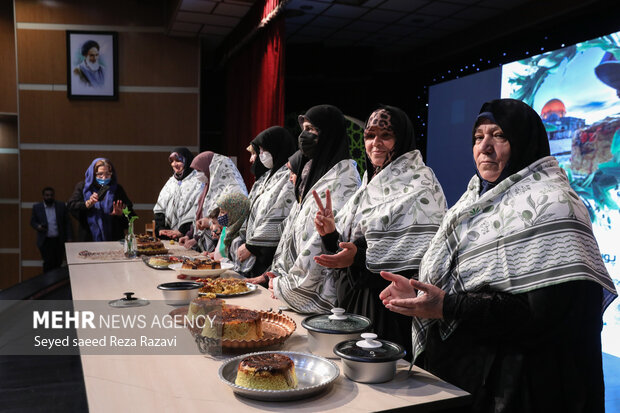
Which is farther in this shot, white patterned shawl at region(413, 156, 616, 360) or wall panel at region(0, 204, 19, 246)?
wall panel at region(0, 204, 19, 246)

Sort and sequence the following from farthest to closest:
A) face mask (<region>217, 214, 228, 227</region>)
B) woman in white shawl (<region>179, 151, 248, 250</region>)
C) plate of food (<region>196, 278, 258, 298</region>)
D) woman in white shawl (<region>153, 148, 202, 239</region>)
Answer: woman in white shawl (<region>153, 148, 202, 239</region>), woman in white shawl (<region>179, 151, 248, 250</region>), face mask (<region>217, 214, 228, 227</region>), plate of food (<region>196, 278, 258, 298</region>)

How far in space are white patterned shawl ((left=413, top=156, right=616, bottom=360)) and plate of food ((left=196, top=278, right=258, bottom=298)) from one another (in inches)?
32.9

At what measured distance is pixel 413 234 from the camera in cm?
183

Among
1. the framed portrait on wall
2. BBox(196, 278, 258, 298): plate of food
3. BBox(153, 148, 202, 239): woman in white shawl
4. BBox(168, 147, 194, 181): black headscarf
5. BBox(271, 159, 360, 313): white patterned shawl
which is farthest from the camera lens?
the framed portrait on wall

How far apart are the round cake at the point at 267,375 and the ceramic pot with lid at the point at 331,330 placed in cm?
21

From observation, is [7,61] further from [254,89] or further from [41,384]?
[41,384]

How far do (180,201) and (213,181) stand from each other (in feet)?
2.09

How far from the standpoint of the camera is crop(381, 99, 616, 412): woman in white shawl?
126cm

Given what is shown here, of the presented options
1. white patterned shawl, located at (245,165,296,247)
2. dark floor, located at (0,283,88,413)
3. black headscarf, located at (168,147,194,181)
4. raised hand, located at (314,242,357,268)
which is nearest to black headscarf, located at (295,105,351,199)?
white patterned shawl, located at (245,165,296,247)

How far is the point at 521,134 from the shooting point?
1.40 m

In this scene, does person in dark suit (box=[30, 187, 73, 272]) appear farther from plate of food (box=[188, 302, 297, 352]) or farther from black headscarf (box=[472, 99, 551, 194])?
black headscarf (box=[472, 99, 551, 194])

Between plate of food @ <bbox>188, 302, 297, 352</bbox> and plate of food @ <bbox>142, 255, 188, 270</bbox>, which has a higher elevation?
plate of food @ <bbox>188, 302, 297, 352</bbox>

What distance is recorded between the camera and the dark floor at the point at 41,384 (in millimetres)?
2490

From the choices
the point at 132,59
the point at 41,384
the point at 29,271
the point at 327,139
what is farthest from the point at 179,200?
the point at 29,271
